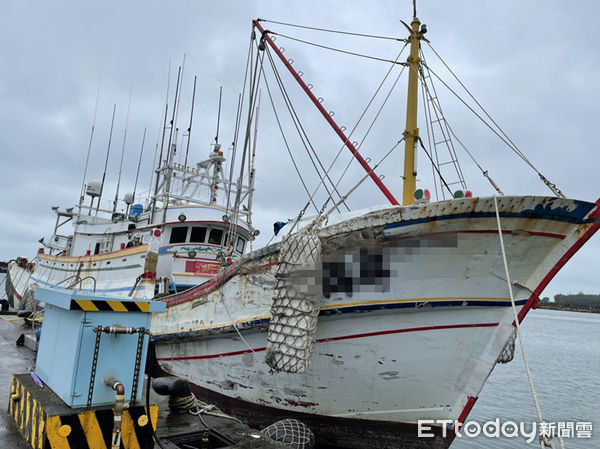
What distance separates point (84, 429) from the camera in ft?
10.1

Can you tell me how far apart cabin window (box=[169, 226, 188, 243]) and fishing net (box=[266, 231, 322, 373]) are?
22.0ft

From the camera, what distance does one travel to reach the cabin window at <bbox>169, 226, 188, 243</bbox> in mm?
10766

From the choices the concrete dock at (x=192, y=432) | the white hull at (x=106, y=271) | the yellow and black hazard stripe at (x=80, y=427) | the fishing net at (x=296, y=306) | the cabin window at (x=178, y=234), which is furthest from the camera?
the cabin window at (x=178, y=234)

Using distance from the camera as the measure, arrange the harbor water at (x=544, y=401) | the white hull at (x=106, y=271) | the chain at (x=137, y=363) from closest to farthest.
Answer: the chain at (x=137, y=363) < the harbor water at (x=544, y=401) < the white hull at (x=106, y=271)

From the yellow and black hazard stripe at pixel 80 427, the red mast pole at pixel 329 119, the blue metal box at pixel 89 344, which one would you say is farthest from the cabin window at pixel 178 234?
the yellow and black hazard stripe at pixel 80 427

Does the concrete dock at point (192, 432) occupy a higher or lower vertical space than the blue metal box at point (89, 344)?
lower

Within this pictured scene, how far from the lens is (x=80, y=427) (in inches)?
121

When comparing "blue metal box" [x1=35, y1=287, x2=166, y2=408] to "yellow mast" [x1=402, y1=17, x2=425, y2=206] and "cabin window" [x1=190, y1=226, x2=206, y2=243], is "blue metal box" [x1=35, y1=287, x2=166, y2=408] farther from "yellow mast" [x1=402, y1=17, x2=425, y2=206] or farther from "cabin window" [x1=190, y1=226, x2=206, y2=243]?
"cabin window" [x1=190, y1=226, x2=206, y2=243]

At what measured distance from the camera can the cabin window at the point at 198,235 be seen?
425 inches

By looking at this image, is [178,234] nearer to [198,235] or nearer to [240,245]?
[198,235]

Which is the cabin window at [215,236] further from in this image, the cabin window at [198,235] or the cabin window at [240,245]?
the cabin window at [240,245]

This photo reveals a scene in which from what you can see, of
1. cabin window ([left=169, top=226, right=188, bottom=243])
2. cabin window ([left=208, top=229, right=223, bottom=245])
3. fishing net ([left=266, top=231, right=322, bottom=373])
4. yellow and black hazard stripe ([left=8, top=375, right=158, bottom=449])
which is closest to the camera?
yellow and black hazard stripe ([left=8, top=375, right=158, bottom=449])

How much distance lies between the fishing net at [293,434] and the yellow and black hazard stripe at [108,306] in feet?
7.89

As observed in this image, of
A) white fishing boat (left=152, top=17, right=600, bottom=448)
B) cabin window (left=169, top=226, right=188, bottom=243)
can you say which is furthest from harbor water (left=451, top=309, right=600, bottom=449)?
cabin window (left=169, top=226, right=188, bottom=243)
